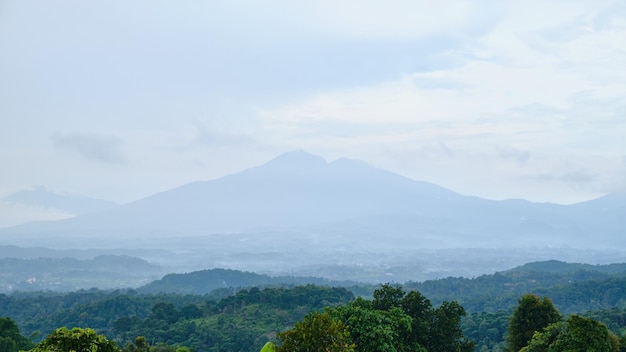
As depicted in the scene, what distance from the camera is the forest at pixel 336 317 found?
65.8ft

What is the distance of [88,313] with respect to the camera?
61.0 metres

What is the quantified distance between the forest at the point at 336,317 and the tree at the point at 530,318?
5cm

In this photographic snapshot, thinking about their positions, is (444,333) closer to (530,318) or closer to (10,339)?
(530,318)

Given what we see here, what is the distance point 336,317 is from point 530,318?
30.4 ft

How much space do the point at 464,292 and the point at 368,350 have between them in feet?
223

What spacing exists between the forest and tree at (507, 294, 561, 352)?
0.17 ft

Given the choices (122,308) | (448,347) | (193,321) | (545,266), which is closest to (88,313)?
(122,308)

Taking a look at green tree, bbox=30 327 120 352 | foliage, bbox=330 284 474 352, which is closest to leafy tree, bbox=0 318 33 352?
foliage, bbox=330 284 474 352

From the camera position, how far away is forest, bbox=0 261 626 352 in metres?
20.0

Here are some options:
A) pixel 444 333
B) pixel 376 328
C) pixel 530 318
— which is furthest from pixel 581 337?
pixel 376 328

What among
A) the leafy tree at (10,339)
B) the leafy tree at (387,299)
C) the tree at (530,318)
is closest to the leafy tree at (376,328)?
the leafy tree at (387,299)

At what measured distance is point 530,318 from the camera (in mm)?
25656

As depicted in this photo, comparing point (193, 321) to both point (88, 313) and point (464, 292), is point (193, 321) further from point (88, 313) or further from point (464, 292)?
point (464, 292)

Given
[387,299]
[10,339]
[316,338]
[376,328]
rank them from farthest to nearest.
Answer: [10,339] < [387,299] < [376,328] < [316,338]
